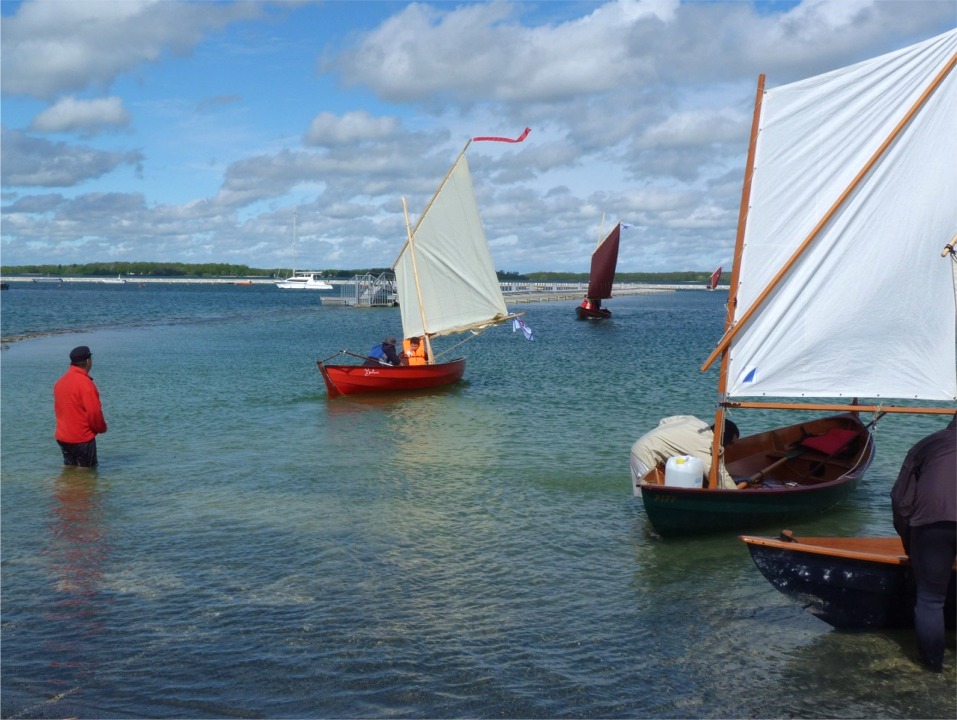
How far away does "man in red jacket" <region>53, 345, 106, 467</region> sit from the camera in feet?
50.2

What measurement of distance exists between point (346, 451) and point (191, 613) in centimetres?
1001

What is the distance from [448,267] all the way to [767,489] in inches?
772

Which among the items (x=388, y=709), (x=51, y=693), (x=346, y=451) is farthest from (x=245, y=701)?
(x=346, y=451)

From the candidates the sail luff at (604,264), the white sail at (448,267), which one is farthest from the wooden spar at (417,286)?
the sail luff at (604,264)

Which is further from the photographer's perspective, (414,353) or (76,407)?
(414,353)

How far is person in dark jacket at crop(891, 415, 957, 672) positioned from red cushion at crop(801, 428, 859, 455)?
7.13 m

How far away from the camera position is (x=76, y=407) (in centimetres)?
1550

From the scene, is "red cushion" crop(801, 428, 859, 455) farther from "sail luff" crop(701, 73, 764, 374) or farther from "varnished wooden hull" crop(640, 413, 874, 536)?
"sail luff" crop(701, 73, 764, 374)

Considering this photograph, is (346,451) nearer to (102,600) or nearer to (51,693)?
(102,600)

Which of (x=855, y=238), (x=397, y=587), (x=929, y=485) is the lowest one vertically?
(x=397, y=587)

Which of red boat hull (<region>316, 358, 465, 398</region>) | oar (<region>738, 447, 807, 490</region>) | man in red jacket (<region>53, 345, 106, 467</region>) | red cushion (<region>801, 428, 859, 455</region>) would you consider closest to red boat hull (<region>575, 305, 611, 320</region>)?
red boat hull (<region>316, 358, 465, 398</region>)

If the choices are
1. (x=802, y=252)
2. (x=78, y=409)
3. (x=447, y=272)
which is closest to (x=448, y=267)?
(x=447, y=272)

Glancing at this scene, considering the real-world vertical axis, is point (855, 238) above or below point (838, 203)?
below

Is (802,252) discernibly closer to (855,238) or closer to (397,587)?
(855,238)
